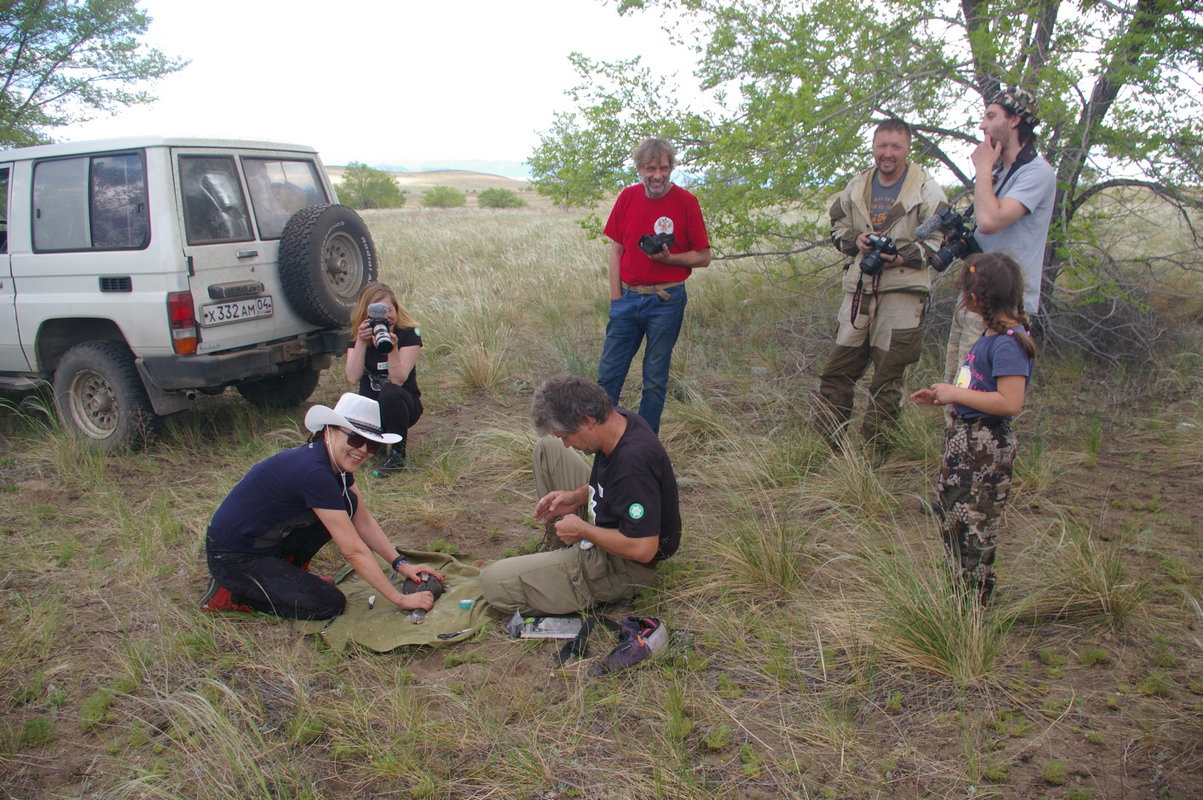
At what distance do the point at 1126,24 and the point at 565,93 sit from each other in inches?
164

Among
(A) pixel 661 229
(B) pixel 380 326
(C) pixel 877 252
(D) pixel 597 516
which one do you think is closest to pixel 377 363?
(B) pixel 380 326

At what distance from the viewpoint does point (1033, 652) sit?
265 cm

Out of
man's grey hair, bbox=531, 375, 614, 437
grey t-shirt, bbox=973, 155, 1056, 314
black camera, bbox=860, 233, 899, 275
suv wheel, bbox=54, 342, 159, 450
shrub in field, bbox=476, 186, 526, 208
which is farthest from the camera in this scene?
shrub in field, bbox=476, 186, 526, 208

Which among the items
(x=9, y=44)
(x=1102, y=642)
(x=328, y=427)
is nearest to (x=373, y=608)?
(x=328, y=427)

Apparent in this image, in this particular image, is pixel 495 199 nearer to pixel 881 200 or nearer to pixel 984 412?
pixel 881 200

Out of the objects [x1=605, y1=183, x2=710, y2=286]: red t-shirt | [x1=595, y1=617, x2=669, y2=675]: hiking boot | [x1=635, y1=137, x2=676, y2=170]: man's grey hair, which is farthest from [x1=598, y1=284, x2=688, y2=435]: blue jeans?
[x1=595, y1=617, x2=669, y2=675]: hiking boot

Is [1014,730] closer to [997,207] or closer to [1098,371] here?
[997,207]

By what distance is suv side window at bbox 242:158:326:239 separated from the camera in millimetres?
5234

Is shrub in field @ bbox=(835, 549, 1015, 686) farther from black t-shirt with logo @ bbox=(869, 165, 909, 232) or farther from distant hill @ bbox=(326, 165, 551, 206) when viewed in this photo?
distant hill @ bbox=(326, 165, 551, 206)

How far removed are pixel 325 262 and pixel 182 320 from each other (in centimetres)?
104

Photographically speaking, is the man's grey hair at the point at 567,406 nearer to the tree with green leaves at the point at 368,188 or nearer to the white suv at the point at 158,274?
Answer: the white suv at the point at 158,274

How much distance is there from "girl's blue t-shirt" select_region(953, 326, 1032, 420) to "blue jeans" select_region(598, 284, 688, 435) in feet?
6.68

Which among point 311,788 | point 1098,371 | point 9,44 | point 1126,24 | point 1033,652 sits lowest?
point 311,788

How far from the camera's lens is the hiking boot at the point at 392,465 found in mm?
4871
